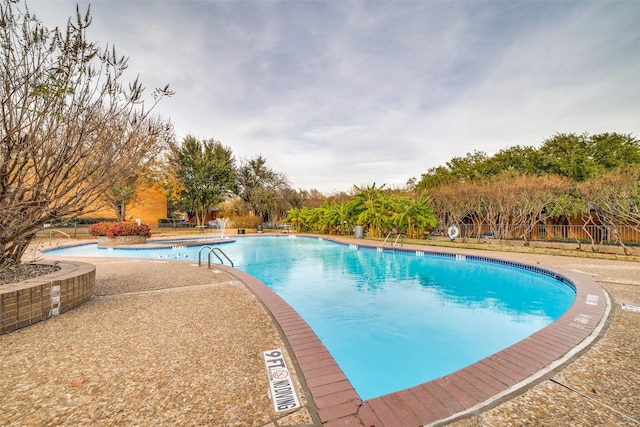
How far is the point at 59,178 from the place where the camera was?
14.7 ft

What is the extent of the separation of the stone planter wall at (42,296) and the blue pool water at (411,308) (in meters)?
4.09

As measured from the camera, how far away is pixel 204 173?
2944 centimetres

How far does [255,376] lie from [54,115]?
438 centimetres

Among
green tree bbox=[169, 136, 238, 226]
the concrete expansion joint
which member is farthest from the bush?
green tree bbox=[169, 136, 238, 226]

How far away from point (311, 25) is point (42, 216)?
12.5 m

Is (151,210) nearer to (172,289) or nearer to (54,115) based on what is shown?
(172,289)

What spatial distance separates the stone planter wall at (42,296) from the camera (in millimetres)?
3428

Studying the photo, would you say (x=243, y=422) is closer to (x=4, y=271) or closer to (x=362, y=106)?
(x=4, y=271)

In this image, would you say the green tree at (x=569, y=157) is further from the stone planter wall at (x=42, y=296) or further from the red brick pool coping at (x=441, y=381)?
the stone planter wall at (x=42, y=296)

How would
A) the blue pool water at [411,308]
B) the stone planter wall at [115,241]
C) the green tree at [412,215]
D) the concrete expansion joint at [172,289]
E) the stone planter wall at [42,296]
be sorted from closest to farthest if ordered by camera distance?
the stone planter wall at [42,296]
the blue pool water at [411,308]
the concrete expansion joint at [172,289]
the stone planter wall at [115,241]
the green tree at [412,215]

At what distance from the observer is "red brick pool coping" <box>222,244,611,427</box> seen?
2059 millimetres

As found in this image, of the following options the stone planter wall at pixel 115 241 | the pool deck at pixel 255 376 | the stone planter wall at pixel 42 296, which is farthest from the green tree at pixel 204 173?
the pool deck at pixel 255 376

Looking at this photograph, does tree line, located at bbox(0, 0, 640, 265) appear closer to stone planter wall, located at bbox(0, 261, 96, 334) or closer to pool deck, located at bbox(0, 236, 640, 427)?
stone planter wall, located at bbox(0, 261, 96, 334)

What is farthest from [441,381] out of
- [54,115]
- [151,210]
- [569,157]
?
[151,210]
